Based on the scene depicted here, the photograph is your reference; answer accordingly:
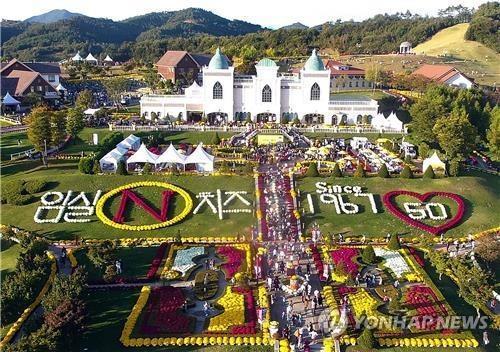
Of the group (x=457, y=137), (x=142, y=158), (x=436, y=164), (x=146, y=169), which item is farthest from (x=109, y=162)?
(x=457, y=137)

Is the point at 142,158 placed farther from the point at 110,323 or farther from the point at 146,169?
the point at 110,323

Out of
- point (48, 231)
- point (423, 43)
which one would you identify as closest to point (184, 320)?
point (48, 231)

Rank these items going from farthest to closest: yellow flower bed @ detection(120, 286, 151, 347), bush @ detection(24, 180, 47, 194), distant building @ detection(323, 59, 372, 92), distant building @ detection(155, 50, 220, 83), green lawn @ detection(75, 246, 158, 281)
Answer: distant building @ detection(155, 50, 220, 83) → distant building @ detection(323, 59, 372, 92) → bush @ detection(24, 180, 47, 194) → green lawn @ detection(75, 246, 158, 281) → yellow flower bed @ detection(120, 286, 151, 347)

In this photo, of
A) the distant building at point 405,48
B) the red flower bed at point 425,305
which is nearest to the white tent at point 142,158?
the red flower bed at point 425,305

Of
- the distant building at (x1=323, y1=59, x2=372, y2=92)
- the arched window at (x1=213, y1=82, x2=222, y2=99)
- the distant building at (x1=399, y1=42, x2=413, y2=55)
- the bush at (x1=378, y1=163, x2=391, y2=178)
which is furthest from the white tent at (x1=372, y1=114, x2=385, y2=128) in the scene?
the distant building at (x1=399, y1=42, x2=413, y2=55)

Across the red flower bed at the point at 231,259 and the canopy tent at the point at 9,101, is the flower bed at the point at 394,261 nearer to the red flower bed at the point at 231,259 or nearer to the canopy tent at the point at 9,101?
the red flower bed at the point at 231,259

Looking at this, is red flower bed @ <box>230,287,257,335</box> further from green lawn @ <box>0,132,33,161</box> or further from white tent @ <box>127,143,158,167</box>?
green lawn @ <box>0,132,33,161</box>
